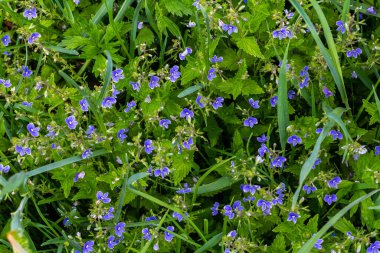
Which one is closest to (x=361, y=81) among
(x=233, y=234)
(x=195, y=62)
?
(x=195, y=62)

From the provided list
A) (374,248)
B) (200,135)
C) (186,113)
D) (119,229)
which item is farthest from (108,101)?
(374,248)

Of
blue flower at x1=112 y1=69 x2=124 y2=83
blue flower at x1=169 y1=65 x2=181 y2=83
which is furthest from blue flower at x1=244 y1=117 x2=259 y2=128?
blue flower at x1=112 y1=69 x2=124 y2=83

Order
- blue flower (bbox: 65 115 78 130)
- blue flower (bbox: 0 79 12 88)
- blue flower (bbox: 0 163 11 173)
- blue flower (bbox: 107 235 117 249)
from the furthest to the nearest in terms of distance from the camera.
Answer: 1. blue flower (bbox: 0 79 12 88)
2. blue flower (bbox: 0 163 11 173)
3. blue flower (bbox: 65 115 78 130)
4. blue flower (bbox: 107 235 117 249)

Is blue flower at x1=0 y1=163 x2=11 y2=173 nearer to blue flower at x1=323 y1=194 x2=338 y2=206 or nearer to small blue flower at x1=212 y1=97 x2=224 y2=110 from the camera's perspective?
small blue flower at x1=212 y1=97 x2=224 y2=110

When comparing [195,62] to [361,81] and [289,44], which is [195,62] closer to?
[289,44]

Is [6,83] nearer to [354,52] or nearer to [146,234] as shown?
[146,234]

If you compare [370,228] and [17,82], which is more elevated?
[17,82]

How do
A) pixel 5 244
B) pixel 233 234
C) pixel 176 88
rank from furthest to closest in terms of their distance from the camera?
pixel 176 88 → pixel 5 244 → pixel 233 234

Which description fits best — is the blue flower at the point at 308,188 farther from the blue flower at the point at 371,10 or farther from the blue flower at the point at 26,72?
the blue flower at the point at 26,72
